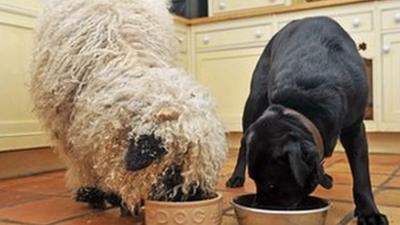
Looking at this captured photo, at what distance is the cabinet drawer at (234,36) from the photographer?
2910 millimetres

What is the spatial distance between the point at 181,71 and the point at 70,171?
0.52m

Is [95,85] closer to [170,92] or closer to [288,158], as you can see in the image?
[170,92]

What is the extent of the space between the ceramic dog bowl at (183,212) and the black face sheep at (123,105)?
0.07ft

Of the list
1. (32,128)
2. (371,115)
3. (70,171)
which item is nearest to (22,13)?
(32,128)

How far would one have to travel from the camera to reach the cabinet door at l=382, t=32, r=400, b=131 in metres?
2.55

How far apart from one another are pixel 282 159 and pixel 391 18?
1.94 metres

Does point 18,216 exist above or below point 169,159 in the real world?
below

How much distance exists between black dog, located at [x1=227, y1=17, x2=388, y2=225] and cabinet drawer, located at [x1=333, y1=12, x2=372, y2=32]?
1352 mm

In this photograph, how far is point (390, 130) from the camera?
Result: 8.54 ft

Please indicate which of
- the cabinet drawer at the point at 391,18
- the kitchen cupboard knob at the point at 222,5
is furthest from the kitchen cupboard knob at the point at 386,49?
the kitchen cupboard knob at the point at 222,5

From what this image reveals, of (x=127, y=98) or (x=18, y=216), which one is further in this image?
(x=18, y=216)

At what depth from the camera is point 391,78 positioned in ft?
8.41

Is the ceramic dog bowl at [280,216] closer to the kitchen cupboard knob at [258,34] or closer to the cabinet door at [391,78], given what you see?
the cabinet door at [391,78]

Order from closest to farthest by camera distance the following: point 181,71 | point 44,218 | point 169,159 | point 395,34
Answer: point 169,159, point 181,71, point 44,218, point 395,34
